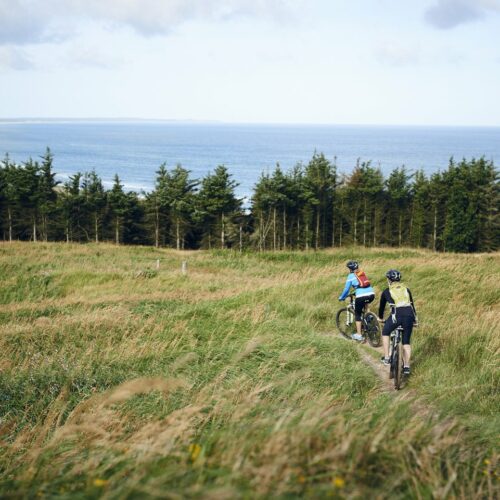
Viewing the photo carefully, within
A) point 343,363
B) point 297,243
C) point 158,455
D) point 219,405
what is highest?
point 158,455

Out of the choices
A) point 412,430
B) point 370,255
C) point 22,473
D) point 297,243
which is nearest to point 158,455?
point 22,473

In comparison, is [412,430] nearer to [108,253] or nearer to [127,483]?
[127,483]

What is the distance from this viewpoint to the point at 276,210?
62.3 meters

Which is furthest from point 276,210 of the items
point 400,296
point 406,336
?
point 406,336

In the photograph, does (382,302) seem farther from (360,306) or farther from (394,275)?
(360,306)

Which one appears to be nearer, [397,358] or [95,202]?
[397,358]

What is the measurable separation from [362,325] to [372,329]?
254 millimetres

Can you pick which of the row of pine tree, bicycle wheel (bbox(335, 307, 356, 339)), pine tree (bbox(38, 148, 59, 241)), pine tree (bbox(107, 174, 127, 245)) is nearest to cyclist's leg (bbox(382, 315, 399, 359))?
bicycle wheel (bbox(335, 307, 356, 339))

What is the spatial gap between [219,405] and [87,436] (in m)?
1.55

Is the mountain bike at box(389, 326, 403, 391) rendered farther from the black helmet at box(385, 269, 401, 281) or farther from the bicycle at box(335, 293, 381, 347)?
the bicycle at box(335, 293, 381, 347)

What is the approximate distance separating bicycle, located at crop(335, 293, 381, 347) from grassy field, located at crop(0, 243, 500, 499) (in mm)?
344

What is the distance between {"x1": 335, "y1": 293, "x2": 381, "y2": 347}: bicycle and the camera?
1194cm

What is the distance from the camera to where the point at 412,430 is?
4.13m

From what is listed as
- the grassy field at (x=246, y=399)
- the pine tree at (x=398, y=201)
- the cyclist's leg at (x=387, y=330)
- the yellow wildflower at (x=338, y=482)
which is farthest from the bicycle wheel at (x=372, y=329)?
the pine tree at (x=398, y=201)
